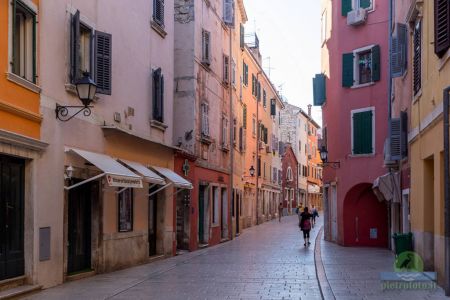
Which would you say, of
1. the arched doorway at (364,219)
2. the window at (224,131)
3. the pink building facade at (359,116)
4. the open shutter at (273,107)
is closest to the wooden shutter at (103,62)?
the pink building facade at (359,116)

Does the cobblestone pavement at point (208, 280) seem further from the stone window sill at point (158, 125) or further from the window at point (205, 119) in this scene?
the window at point (205, 119)

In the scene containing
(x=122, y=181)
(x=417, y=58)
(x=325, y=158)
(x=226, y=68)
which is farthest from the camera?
(x=226, y=68)

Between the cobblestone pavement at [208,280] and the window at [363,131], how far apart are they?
5.66 meters

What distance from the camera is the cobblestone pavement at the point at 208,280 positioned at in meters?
12.2

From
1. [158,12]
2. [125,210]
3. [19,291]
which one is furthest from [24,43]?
[158,12]

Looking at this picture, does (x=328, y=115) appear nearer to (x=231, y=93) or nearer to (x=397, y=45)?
(x=231, y=93)

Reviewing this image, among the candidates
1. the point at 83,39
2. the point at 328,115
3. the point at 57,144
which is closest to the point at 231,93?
the point at 328,115

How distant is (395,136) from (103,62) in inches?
326

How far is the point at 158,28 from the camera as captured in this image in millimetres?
20031

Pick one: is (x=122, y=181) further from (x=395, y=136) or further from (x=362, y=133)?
(x=362, y=133)

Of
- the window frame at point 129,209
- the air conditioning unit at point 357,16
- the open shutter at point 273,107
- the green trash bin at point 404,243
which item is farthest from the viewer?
the open shutter at point 273,107

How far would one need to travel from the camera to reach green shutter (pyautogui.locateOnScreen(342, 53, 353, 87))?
25375 mm

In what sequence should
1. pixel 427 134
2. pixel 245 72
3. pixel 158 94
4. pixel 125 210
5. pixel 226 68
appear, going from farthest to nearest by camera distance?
pixel 245 72 < pixel 226 68 < pixel 158 94 < pixel 125 210 < pixel 427 134

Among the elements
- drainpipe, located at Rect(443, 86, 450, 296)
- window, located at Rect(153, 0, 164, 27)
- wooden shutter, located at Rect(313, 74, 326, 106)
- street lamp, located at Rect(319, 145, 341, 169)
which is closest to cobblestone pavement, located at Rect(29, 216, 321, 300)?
drainpipe, located at Rect(443, 86, 450, 296)
